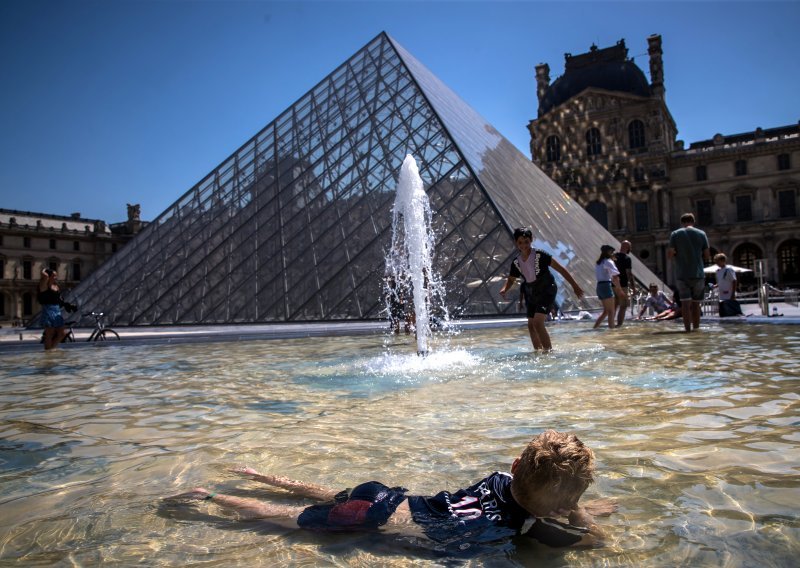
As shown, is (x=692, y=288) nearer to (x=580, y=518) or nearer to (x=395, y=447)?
(x=395, y=447)

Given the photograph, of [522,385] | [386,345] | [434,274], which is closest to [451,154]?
[434,274]

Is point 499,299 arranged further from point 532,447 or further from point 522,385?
point 532,447

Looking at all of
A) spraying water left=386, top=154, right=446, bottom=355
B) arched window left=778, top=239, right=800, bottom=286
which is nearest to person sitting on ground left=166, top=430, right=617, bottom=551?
spraying water left=386, top=154, right=446, bottom=355

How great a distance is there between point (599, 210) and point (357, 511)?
5123 cm

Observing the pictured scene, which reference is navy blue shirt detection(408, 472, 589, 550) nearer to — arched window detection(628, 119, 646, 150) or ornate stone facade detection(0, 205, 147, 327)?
arched window detection(628, 119, 646, 150)

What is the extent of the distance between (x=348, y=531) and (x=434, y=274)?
11125 millimetres

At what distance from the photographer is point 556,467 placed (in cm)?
167

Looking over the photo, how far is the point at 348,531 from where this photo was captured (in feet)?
5.91

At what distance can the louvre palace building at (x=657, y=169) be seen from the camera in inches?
1768

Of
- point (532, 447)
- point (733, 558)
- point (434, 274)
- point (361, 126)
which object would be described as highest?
point (361, 126)

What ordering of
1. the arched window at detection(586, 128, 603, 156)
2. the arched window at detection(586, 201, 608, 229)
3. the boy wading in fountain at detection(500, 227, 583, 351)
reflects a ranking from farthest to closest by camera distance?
the arched window at detection(586, 128, 603, 156) < the arched window at detection(586, 201, 608, 229) < the boy wading in fountain at detection(500, 227, 583, 351)

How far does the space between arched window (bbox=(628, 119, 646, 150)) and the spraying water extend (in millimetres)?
41399

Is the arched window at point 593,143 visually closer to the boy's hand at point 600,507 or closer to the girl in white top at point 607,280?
the girl in white top at point 607,280

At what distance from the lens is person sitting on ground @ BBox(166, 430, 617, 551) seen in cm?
168
